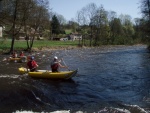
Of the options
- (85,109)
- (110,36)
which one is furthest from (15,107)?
(110,36)

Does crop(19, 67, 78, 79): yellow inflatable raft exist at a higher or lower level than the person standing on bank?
lower

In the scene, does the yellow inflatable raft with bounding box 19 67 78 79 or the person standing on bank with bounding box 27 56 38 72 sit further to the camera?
the person standing on bank with bounding box 27 56 38 72

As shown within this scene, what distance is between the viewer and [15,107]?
416 inches

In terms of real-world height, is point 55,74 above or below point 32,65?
below

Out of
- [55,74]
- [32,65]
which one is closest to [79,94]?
[55,74]

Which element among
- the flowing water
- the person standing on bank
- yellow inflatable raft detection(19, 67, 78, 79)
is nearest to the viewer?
the flowing water

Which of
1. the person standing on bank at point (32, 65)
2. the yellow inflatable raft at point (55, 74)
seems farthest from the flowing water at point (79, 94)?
the person standing on bank at point (32, 65)

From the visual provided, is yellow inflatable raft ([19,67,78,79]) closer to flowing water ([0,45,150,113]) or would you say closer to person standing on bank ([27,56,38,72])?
flowing water ([0,45,150,113])

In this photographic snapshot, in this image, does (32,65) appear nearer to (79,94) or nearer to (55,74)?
(55,74)

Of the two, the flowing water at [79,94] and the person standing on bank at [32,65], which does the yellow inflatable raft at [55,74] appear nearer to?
the flowing water at [79,94]

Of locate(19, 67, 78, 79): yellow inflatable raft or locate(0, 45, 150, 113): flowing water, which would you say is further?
locate(19, 67, 78, 79): yellow inflatable raft

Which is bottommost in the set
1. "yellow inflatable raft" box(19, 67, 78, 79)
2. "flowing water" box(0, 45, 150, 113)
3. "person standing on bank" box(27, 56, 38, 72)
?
"flowing water" box(0, 45, 150, 113)

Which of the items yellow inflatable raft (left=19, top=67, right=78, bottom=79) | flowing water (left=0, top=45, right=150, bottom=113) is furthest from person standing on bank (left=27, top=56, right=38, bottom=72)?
yellow inflatable raft (left=19, top=67, right=78, bottom=79)

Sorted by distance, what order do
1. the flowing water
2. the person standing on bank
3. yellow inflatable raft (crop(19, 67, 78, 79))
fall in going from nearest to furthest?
the flowing water, yellow inflatable raft (crop(19, 67, 78, 79)), the person standing on bank
